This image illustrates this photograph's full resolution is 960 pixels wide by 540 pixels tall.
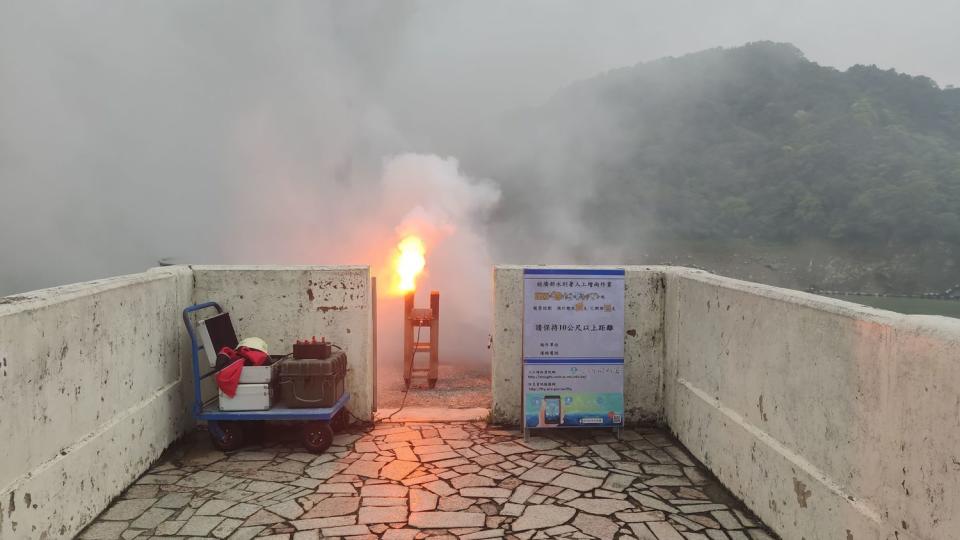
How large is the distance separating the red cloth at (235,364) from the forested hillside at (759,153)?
74.4 m

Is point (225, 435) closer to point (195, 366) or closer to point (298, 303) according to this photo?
point (195, 366)

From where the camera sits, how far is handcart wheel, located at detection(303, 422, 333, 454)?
689cm

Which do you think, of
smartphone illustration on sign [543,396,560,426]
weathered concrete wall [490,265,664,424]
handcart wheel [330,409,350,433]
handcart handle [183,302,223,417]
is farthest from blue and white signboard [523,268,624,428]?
handcart handle [183,302,223,417]

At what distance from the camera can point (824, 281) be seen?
7025 cm

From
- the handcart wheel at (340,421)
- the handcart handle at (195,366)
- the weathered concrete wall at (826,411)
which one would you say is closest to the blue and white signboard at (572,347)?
the weathered concrete wall at (826,411)

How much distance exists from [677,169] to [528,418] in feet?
276

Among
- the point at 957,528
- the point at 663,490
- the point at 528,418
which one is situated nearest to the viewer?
the point at 957,528

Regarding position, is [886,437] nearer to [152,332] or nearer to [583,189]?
[152,332]

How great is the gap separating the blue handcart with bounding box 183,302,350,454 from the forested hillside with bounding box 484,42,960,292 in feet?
243

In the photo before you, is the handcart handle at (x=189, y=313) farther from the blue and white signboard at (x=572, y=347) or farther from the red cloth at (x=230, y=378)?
the blue and white signboard at (x=572, y=347)

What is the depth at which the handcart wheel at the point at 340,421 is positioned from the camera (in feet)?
24.8

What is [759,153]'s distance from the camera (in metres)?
81.9

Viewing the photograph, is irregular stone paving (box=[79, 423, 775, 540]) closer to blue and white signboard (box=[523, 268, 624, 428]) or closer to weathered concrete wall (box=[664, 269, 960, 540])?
blue and white signboard (box=[523, 268, 624, 428])

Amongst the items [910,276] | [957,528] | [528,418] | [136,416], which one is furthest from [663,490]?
[910,276]
